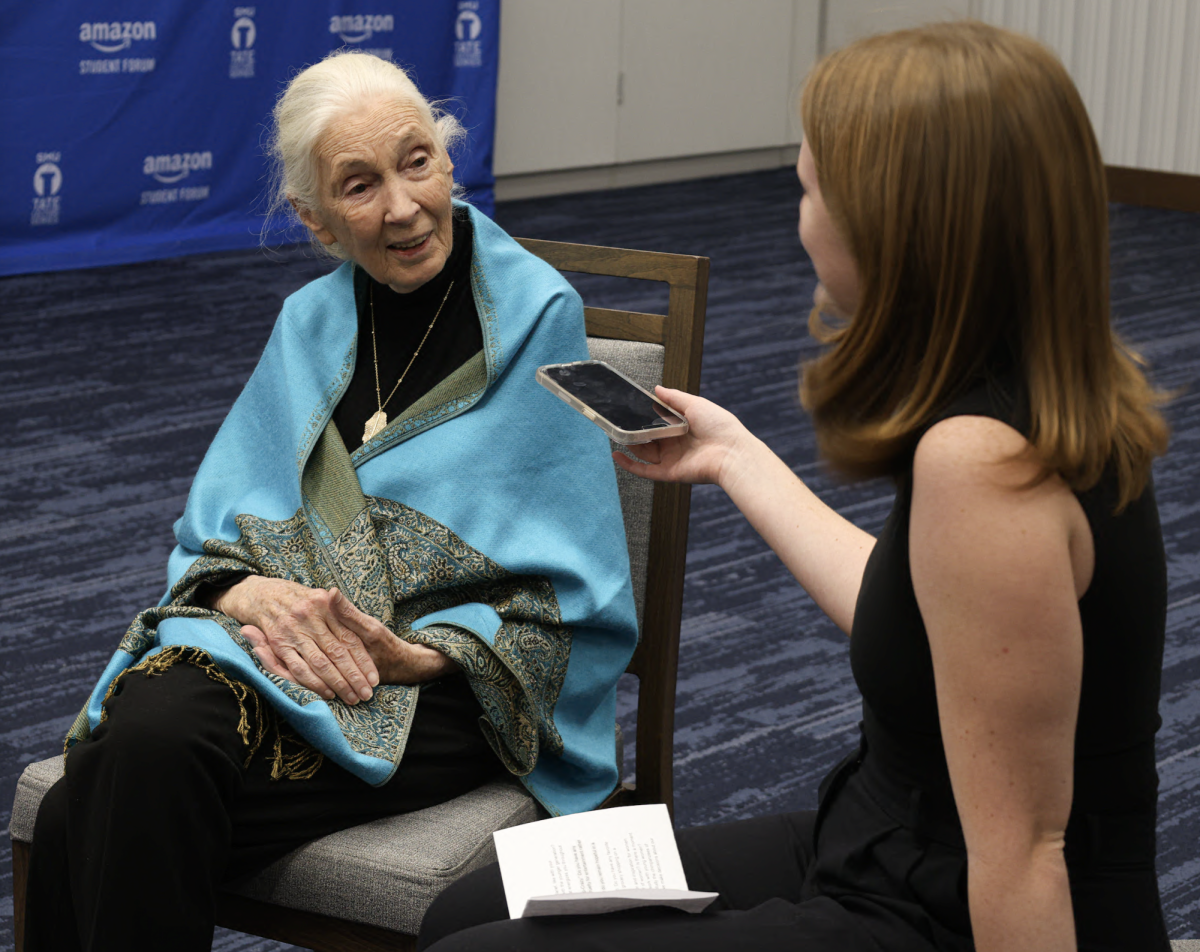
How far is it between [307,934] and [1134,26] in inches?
336

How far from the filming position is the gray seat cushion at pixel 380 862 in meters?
1.54

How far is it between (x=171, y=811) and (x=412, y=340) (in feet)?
2.33

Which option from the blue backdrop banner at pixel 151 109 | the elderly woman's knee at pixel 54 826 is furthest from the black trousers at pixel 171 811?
the blue backdrop banner at pixel 151 109

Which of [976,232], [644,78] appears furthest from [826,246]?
[644,78]

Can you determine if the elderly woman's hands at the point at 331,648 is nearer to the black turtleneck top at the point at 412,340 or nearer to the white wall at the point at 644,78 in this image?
the black turtleneck top at the point at 412,340

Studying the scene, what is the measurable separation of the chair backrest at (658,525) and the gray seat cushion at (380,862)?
0.91ft

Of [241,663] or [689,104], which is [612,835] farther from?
[689,104]

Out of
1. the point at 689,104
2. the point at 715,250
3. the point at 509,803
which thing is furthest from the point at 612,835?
the point at 689,104

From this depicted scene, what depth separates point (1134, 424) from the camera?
3.66 feet

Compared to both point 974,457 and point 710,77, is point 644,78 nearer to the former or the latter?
point 710,77

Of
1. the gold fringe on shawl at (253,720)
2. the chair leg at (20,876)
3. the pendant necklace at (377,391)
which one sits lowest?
the chair leg at (20,876)

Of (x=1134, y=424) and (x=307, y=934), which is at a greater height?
(x=1134, y=424)

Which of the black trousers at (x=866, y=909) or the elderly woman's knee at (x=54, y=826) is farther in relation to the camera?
the elderly woman's knee at (x=54, y=826)

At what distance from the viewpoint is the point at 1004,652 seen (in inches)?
41.1
